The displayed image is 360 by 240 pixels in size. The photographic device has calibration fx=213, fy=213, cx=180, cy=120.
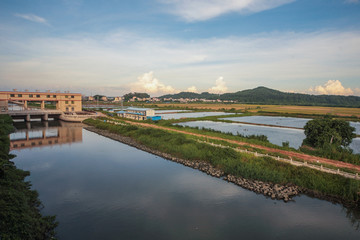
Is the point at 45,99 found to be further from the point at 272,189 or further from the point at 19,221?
the point at 272,189

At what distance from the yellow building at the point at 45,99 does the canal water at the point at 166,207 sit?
132 feet

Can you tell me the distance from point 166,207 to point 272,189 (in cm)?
811

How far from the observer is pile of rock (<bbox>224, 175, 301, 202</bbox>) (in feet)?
50.2

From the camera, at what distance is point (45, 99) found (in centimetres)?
5731

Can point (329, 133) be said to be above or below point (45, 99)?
below

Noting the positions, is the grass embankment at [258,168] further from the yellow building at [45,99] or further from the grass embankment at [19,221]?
the yellow building at [45,99]

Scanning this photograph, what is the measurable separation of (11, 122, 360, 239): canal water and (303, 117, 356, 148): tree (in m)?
12.7

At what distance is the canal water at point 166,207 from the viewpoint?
38.4ft

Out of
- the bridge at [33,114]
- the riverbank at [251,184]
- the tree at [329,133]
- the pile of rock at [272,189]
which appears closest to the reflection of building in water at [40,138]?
the bridge at [33,114]

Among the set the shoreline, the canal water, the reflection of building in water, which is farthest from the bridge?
the shoreline

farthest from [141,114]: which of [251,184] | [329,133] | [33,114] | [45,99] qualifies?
[251,184]

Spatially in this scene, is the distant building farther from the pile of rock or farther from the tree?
the pile of rock

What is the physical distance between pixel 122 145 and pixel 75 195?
1611cm

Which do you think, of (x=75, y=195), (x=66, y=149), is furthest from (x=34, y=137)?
(x=75, y=195)
